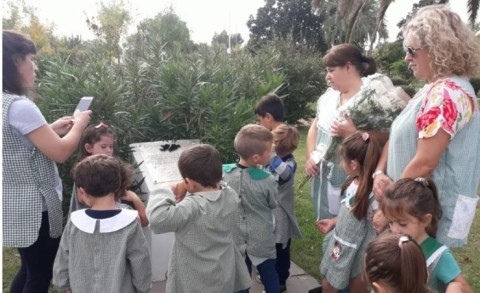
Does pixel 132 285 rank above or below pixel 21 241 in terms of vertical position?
below

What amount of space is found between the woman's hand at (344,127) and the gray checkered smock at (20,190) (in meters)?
1.81

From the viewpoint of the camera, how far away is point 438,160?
2.27 m

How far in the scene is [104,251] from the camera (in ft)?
8.02

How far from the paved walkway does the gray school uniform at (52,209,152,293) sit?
4.47 feet

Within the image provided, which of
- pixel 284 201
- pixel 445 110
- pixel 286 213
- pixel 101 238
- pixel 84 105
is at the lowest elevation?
pixel 286 213

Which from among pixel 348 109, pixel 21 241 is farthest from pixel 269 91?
pixel 21 241

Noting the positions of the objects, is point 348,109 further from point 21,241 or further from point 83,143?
point 21,241

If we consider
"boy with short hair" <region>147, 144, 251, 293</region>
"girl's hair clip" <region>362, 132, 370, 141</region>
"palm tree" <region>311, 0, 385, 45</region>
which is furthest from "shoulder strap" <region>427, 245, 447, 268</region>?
"palm tree" <region>311, 0, 385, 45</region>

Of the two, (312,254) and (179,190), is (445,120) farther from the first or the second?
(312,254)

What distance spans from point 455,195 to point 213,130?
83.4 inches

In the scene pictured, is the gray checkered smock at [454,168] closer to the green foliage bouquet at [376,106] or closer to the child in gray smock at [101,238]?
the green foliage bouquet at [376,106]

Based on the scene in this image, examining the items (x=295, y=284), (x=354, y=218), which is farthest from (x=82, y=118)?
(x=295, y=284)

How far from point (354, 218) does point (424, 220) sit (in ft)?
2.03

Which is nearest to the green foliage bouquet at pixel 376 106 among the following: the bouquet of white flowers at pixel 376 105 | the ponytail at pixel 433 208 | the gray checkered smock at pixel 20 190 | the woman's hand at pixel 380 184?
the bouquet of white flowers at pixel 376 105
